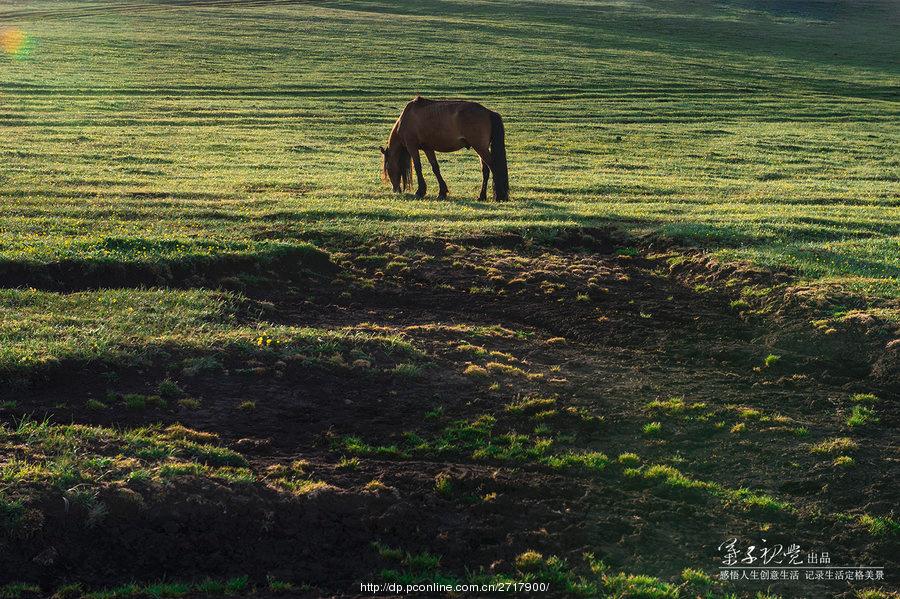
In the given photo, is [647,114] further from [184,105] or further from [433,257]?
[433,257]

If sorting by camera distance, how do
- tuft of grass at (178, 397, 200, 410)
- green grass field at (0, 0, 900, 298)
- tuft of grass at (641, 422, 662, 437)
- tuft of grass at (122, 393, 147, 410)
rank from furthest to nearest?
green grass field at (0, 0, 900, 298)
tuft of grass at (641, 422, 662, 437)
tuft of grass at (178, 397, 200, 410)
tuft of grass at (122, 393, 147, 410)

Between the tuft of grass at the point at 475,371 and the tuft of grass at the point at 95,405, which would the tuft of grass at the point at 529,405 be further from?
the tuft of grass at the point at 95,405

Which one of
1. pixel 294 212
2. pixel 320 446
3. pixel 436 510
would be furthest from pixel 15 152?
pixel 436 510

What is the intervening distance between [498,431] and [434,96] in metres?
36.8

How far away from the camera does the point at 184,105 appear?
130 feet

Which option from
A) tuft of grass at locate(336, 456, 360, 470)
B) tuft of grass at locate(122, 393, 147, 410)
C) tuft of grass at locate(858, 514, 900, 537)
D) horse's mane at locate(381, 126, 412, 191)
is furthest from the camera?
horse's mane at locate(381, 126, 412, 191)

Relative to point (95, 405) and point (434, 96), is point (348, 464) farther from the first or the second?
point (434, 96)

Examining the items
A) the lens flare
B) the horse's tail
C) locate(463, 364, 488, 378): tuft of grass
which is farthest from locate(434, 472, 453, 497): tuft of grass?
the lens flare

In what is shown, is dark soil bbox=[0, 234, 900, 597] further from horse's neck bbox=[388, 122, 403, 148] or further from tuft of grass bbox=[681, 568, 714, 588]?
horse's neck bbox=[388, 122, 403, 148]

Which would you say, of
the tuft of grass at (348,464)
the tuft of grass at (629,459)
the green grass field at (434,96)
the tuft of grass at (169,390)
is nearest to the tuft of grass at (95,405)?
the tuft of grass at (169,390)

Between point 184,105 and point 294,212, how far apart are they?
23.1 meters

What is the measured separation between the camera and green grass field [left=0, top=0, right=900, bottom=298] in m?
18.2

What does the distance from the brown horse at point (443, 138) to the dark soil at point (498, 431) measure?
7513 millimetres

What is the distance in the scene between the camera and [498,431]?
9883mm
